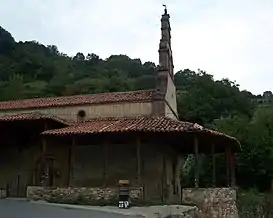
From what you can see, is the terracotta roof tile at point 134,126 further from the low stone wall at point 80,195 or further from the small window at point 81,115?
the low stone wall at point 80,195

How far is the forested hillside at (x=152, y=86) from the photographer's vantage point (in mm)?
32750

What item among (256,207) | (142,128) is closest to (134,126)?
(142,128)

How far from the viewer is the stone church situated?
2127 centimetres

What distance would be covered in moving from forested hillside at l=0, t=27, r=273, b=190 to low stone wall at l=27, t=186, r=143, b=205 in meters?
13.1

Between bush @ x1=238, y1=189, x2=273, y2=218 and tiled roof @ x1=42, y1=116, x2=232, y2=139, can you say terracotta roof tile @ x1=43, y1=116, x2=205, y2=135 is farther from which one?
bush @ x1=238, y1=189, x2=273, y2=218

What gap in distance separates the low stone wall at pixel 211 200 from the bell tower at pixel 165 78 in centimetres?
567

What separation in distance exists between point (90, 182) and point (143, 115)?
14.6 feet

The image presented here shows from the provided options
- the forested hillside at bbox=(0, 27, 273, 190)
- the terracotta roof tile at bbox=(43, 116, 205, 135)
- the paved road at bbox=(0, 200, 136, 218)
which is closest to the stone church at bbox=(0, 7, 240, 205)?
the terracotta roof tile at bbox=(43, 116, 205, 135)

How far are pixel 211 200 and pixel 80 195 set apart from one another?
567cm

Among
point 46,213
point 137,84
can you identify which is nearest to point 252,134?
point 46,213

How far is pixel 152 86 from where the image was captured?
6069cm

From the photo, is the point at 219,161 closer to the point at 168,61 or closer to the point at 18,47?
the point at 168,61

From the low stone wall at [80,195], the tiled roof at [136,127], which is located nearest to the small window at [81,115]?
the tiled roof at [136,127]

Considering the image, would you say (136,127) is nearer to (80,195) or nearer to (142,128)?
(142,128)
